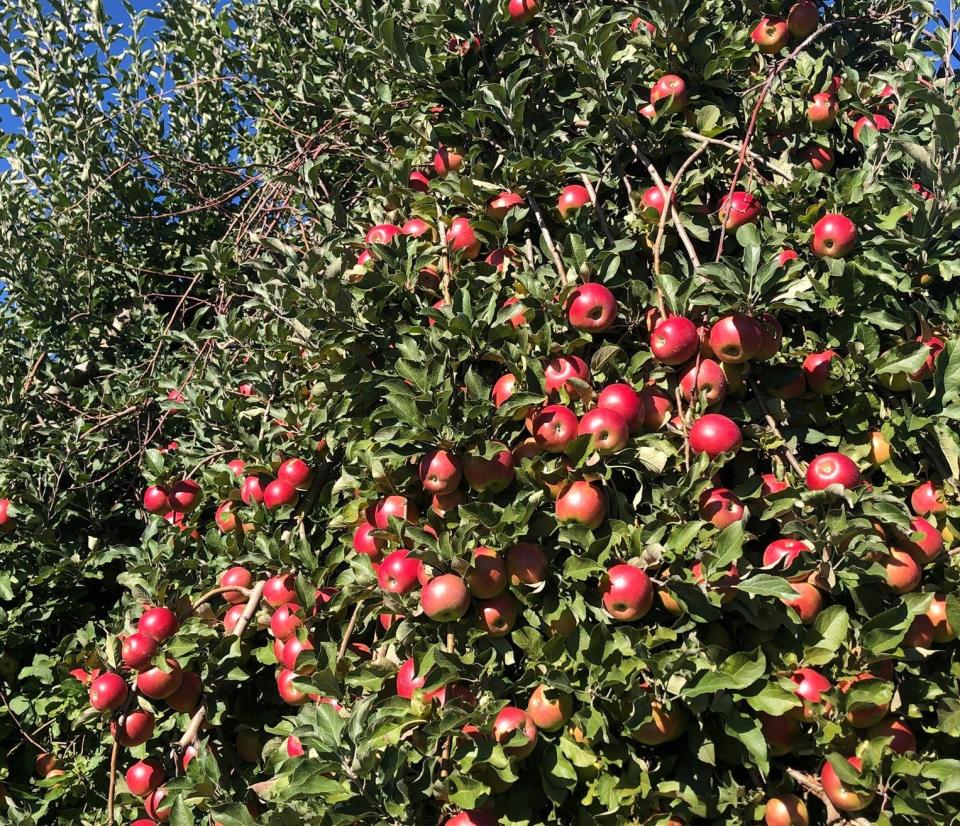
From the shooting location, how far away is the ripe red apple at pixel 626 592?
1641 mm

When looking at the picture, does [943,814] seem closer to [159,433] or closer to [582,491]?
[582,491]

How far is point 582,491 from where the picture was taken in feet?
5.76

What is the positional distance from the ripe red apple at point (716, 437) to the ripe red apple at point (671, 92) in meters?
0.99

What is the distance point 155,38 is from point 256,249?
66.7 inches

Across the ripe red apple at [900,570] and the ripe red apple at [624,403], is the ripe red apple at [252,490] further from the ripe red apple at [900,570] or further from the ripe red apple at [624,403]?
the ripe red apple at [900,570]

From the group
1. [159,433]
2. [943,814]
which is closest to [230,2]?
[159,433]

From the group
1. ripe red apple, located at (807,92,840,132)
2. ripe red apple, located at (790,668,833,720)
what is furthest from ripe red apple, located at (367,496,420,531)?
ripe red apple, located at (807,92,840,132)

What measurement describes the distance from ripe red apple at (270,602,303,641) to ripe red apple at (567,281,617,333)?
3.48 ft

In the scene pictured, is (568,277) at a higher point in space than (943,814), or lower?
higher

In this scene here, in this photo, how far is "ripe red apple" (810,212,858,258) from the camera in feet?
6.59

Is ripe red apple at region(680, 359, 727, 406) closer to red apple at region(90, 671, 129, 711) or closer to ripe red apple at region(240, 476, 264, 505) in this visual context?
ripe red apple at region(240, 476, 264, 505)

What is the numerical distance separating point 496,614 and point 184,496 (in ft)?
4.57

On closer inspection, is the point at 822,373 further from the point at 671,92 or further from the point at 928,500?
the point at 671,92

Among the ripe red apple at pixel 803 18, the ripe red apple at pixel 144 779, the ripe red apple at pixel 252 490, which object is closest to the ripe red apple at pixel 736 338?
the ripe red apple at pixel 803 18
